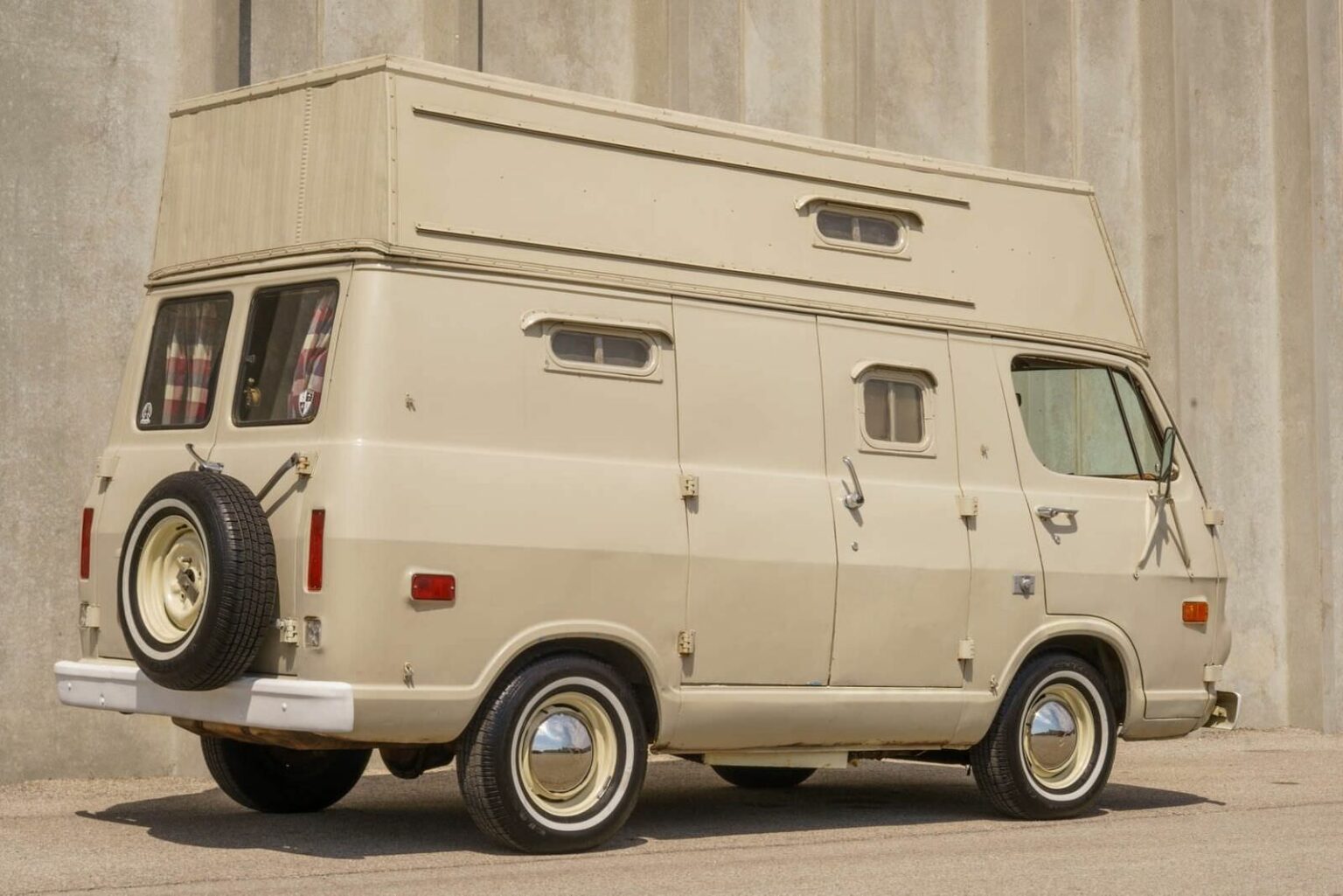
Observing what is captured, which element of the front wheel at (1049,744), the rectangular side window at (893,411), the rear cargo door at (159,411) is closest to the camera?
the rear cargo door at (159,411)

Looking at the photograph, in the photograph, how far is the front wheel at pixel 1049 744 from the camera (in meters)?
9.50

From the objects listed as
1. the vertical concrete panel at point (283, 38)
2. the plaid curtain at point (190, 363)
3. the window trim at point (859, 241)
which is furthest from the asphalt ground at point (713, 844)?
the vertical concrete panel at point (283, 38)

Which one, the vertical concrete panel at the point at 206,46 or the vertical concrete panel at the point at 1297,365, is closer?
the vertical concrete panel at the point at 206,46

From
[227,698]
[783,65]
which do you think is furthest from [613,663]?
[783,65]

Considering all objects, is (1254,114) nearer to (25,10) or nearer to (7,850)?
(25,10)

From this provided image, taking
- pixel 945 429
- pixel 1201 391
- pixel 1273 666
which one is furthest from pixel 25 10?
pixel 1273 666

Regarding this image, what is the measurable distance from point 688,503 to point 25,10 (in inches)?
194

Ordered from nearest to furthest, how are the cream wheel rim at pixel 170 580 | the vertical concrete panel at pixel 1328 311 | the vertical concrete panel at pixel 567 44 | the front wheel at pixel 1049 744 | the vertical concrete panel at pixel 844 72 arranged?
the cream wheel rim at pixel 170 580 < the front wheel at pixel 1049 744 < the vertical concrete panel at pixel 567 44 < the vertical concrete panel at pixel 844 72 < the vertical concrete panel at pixel 1328 311

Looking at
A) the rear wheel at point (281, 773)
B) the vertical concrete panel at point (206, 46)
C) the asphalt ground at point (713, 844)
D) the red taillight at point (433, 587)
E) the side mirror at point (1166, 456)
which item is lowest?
the asphalt ground at point (713, 844)

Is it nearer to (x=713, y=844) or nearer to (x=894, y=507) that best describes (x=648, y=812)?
(x=713, y=844)

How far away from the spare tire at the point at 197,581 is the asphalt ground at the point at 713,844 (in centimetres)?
79

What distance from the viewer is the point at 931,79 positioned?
14828 mm

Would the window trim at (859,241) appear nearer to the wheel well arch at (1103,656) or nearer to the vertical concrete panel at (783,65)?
the wheel well arch at (1103,656)

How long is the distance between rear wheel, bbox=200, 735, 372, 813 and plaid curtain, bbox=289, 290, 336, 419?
6.59 feet
